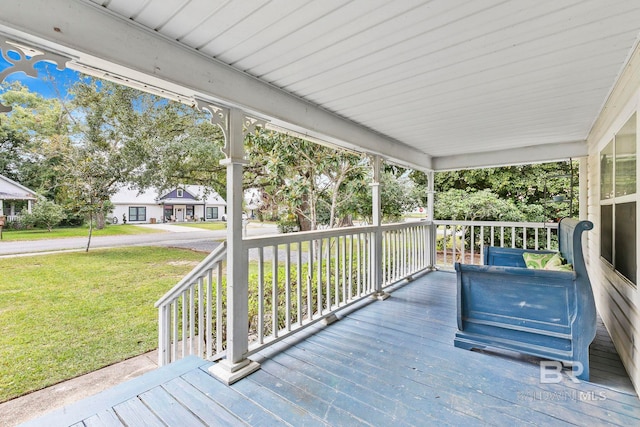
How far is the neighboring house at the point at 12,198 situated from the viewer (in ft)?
9.77

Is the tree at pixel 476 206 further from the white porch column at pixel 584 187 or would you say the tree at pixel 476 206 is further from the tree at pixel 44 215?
the tree at pixel 44 215

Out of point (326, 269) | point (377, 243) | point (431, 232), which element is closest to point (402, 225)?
point (377, 243)

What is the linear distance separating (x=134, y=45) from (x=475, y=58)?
206cm

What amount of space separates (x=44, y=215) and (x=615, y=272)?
22.4ft

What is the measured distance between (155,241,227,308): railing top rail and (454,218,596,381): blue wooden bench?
1.97 meters

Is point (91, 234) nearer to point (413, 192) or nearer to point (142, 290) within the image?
point (142, 290)

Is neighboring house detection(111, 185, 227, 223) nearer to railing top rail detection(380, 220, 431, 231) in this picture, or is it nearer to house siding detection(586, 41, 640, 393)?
railing top rail detection(380, 220, 431, 231)

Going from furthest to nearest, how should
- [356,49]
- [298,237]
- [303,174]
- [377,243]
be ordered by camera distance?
1. [303,174]
2. [377,243]
3. [298,237]
4. [356,49]

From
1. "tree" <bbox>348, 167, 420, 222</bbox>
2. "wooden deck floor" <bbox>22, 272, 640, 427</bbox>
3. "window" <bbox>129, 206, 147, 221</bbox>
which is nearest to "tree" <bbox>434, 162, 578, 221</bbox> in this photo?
"tree" <bbox>348, 167, 420, 222</bbox>

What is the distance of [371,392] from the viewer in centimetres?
184

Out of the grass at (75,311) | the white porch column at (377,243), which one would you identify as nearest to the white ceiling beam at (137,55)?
the white porch column at (377,243)

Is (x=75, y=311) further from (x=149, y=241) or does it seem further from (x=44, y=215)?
(x=149, y=241)

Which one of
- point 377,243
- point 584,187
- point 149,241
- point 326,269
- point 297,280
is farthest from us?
point 149,241

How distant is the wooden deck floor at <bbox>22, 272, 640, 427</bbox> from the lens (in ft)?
5.23
